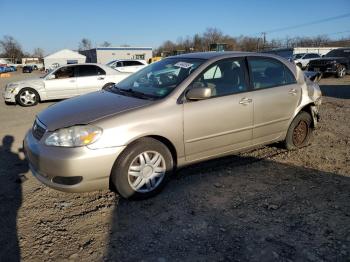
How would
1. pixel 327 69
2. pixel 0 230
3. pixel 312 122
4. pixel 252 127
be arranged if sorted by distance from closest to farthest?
1. pixel 0 230
2. pixel 252 127
3. pixel 312 122
4. pixel 327 69

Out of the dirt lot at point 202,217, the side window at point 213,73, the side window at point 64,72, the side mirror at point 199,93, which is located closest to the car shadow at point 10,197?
the dirt lot at point 202,217

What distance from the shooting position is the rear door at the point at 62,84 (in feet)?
39.0

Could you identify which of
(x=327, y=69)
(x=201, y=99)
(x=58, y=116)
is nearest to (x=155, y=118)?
(x=201, y=99)

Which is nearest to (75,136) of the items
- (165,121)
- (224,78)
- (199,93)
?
(165,121)

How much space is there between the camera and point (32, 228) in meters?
3.43

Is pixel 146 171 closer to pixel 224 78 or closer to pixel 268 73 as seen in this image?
pixel 224 78

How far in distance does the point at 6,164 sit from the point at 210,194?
125 inches

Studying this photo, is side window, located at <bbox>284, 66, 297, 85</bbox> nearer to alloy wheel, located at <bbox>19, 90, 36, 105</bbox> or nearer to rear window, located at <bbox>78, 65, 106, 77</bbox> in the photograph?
rear window, located at <bbox>78, 65, 106, 77</bbox>

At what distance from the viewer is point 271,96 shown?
4.91 metres

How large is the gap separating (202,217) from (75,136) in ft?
5.04

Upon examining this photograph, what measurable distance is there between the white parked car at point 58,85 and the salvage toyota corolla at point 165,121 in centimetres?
736

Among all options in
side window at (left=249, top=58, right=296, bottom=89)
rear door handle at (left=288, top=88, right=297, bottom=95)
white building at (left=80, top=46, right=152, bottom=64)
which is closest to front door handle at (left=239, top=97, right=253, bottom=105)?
side window at (left=249, top=58, right=296, bottom=89)

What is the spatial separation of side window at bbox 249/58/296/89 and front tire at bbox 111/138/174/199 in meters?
1.74

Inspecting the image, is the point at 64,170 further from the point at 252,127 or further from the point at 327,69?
the point at 327,69
